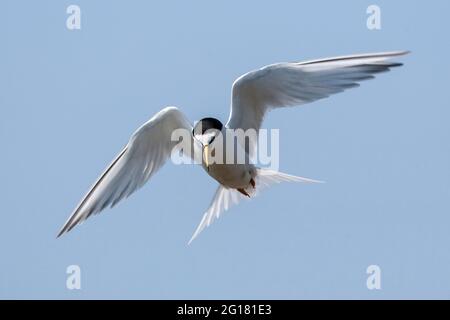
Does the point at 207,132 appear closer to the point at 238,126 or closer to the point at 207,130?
the point at 207,130

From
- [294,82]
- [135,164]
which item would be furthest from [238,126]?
[135,164]

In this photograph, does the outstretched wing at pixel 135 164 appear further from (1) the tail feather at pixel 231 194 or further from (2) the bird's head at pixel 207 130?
(1) the tail feather at pixel 231 194

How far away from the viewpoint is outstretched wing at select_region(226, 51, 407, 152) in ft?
21.9

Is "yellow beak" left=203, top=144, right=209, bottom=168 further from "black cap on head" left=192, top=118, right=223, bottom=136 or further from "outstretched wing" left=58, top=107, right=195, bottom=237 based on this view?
"outstretched wing" left=58, top=107, right=195, bottom=237

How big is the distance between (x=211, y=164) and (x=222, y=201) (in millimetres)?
698

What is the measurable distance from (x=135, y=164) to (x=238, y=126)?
76cm

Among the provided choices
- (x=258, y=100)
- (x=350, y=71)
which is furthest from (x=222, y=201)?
(x=350, y=71)

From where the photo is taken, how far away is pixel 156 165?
7.27m

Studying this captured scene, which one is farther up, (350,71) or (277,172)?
(350,71)

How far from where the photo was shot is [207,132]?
6988mm

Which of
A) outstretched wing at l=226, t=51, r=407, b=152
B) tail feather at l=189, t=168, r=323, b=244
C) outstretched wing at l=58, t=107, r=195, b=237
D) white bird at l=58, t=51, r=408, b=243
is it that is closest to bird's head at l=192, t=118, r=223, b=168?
white bird at l=58, t=51, r=408, b=243

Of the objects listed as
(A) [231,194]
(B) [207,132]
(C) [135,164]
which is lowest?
(A) [231,194]
